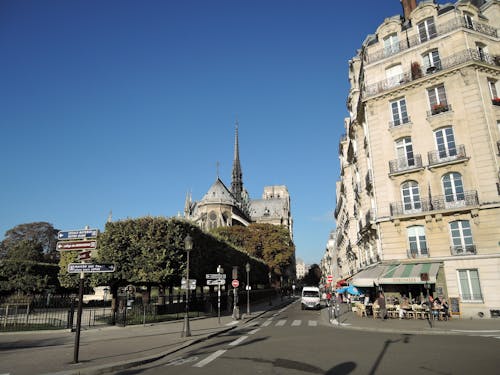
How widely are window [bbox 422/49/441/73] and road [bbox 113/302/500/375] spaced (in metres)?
18.7

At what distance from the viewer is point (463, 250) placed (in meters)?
20.7

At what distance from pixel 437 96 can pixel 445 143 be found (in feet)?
11.9

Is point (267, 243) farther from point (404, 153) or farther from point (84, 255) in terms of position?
point (84, 255)

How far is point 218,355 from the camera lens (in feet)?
34.9

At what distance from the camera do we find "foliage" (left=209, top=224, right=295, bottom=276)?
66.3m

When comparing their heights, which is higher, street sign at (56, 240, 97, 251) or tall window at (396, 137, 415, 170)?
tall window at (396, 137, 415, 170)

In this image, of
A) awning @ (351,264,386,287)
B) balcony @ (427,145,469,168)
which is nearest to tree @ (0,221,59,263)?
awning @ (351,264,386,287)

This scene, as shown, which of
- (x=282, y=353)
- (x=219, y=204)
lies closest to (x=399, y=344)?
(x=282, y=353)

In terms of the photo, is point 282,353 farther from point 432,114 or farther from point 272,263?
point 272,263

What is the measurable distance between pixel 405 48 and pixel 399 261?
16147mm

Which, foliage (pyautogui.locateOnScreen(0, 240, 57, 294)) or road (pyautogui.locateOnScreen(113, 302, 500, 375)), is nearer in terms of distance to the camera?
road (pyautogui.locateOnScreen(113, 302, 500, 375))

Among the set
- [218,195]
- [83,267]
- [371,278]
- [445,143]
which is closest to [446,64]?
[445,143]

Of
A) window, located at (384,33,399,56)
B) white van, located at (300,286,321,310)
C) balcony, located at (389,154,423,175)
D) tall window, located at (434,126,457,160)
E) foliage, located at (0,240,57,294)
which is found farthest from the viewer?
white van, located at (300,286,321,310)

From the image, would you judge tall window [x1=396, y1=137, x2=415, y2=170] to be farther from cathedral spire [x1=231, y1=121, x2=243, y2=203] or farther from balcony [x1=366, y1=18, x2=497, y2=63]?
cathedral spire [x1=231, y1=121, x2=243, y2=203]
